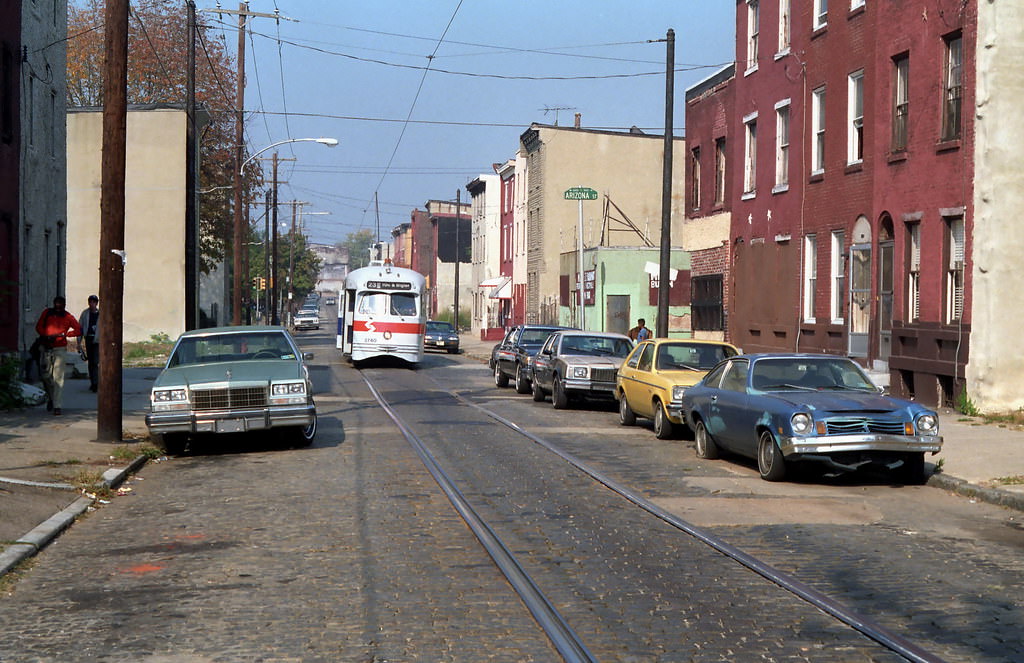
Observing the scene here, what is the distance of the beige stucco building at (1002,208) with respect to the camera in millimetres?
20406

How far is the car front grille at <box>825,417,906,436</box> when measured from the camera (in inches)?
500

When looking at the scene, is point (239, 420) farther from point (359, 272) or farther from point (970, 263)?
point (359, 272)

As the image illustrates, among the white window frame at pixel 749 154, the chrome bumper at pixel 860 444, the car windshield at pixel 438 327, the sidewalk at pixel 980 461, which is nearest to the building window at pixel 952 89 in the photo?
the sidewalk at pixel 980 461

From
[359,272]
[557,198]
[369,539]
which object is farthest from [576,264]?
[369,539]

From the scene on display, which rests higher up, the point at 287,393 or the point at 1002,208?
the point at 1002,208

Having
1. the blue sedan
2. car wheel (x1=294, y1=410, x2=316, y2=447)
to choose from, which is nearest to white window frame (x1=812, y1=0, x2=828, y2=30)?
the blue sedan

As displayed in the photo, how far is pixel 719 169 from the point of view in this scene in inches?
1394

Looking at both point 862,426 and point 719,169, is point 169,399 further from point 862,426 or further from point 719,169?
point 719,169

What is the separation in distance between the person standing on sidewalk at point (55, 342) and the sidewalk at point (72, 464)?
1.49ft

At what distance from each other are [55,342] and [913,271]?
15194 millimetres

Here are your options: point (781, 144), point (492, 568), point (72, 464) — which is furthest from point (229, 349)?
point (781, 144)

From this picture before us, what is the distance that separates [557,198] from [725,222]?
2544 centimetres

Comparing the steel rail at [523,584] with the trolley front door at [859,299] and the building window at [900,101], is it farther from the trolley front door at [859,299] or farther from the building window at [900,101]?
the trolley front door at [859,299]

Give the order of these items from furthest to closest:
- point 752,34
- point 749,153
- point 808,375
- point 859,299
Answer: point 749,153, point 752,34, point 859,299, point 808,375
